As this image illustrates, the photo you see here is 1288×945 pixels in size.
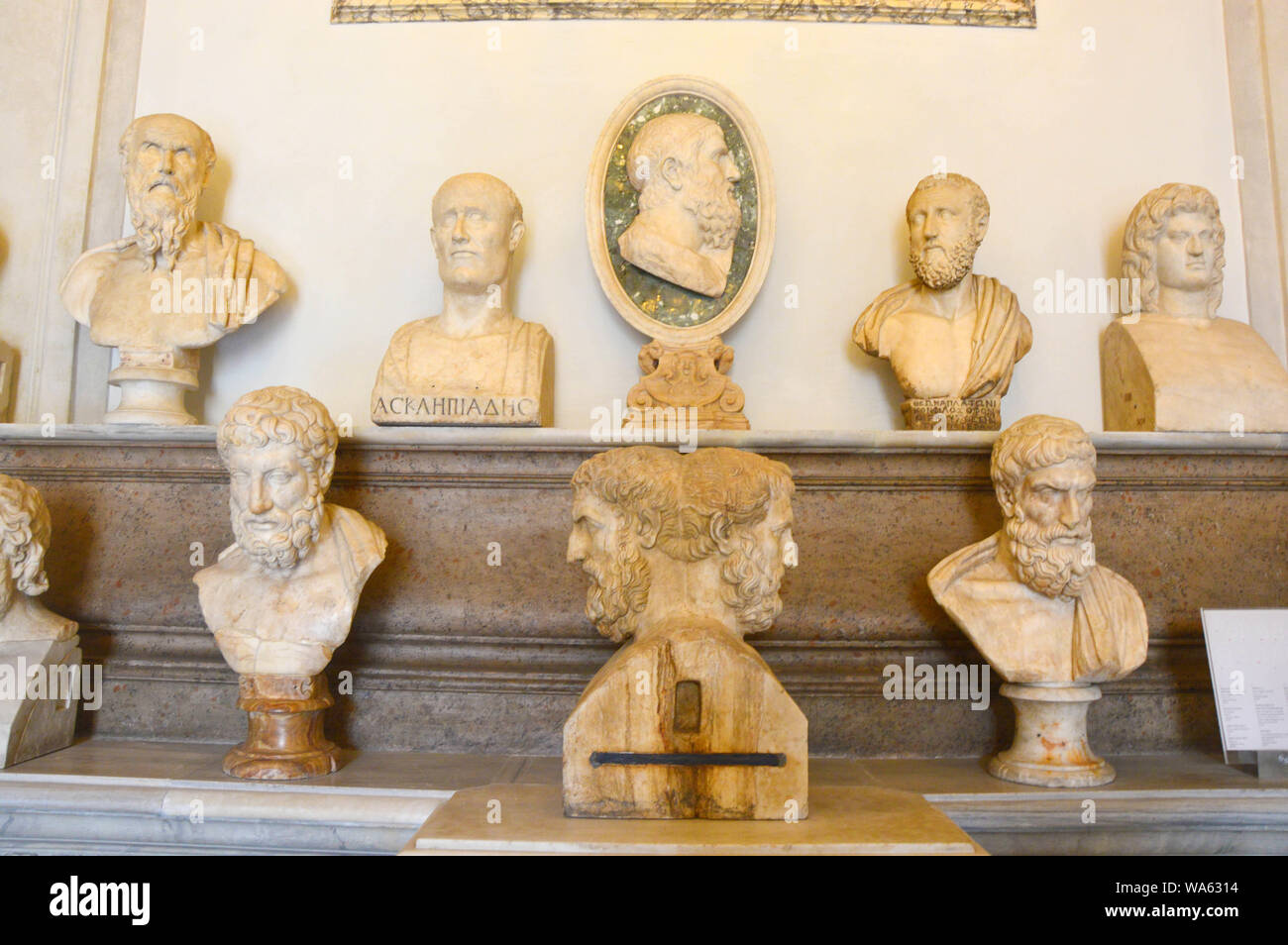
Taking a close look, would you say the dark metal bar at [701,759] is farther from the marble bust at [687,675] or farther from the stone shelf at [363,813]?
the stone shelf at [363,813]

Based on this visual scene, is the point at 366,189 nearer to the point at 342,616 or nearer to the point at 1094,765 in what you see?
the point at 342,616

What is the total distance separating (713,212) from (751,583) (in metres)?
2.05

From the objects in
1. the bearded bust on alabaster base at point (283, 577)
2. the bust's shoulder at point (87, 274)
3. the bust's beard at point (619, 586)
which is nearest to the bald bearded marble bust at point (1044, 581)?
the bust's beard at point (619, 586)

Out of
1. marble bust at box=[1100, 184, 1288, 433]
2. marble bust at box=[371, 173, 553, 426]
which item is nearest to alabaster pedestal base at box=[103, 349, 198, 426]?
marble bust at box=[371, 173, 553, 426]

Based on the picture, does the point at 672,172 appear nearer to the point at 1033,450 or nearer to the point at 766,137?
the point at 766,137

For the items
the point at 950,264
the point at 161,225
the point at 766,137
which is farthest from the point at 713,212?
the point at 161,225

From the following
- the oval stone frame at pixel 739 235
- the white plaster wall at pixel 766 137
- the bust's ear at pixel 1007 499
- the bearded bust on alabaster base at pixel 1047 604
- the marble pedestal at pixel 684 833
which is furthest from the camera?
the white plaster wall at pixel 766 137

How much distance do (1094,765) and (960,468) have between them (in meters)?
1.01

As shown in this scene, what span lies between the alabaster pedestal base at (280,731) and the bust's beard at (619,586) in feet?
3.50

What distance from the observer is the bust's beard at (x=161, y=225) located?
3836 millimetres

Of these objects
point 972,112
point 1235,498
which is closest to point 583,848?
point 1235,498

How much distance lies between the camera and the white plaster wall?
4.34m

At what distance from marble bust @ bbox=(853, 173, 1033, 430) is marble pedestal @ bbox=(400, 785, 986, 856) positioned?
1774 mm

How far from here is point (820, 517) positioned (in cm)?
353
